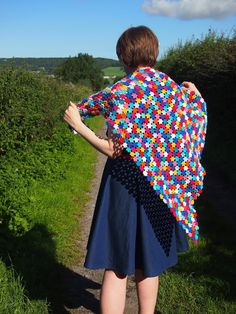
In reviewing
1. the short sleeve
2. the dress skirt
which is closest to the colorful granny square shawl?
the short sleeve

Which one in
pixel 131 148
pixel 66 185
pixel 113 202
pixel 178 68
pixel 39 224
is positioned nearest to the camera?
pixel 131 148

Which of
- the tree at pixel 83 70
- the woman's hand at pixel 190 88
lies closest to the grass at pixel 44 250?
the woman's hand at pixel 190 88

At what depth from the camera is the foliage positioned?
1102 centimetres

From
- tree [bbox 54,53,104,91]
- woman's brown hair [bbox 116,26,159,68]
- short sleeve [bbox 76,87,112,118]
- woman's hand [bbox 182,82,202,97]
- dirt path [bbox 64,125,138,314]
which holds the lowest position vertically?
dirt path [bbox 64,125,138,314]

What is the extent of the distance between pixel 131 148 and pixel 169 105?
33 cm

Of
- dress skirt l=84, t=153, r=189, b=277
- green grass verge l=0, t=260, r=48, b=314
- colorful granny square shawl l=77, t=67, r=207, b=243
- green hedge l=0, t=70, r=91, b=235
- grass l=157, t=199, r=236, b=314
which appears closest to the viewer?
colorful granny square shawl l=77, t=67, r=207, b=243

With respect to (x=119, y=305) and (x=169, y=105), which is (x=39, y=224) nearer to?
(x=119, y=305)

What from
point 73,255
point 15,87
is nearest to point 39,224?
point 73,255

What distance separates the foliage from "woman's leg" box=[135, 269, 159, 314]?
20.3ft

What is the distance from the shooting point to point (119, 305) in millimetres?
2896

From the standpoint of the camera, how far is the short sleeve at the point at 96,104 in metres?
2.63

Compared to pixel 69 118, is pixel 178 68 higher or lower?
higher

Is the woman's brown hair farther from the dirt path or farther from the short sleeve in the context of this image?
the dirt path

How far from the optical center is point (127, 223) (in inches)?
109
